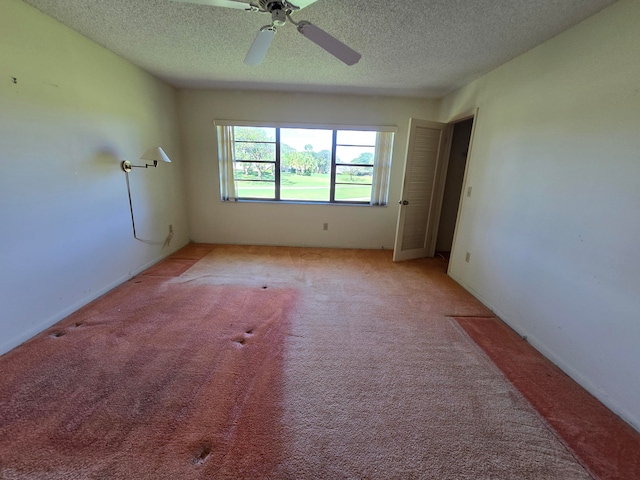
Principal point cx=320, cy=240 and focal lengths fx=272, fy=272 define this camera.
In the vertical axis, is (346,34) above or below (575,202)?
above

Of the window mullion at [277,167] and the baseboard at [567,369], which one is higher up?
the window mullion at [277,167]

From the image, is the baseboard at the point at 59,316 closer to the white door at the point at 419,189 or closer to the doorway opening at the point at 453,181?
the white door at the point at 419,189

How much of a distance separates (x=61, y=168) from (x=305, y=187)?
9.91 feet

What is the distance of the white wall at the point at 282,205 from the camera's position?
4133mm

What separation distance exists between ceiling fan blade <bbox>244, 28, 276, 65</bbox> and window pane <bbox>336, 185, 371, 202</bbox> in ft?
8.72

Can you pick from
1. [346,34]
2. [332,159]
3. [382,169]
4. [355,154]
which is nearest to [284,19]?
[346,34]

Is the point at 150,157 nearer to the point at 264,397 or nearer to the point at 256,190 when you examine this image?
the point at 256,190

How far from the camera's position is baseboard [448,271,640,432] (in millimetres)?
1580

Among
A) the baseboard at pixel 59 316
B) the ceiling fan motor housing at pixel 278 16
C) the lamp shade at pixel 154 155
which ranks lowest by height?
the baseboard at pixel 59 316

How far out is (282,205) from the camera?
455cm

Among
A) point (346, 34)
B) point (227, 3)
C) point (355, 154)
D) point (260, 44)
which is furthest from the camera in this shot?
point (355, 154)

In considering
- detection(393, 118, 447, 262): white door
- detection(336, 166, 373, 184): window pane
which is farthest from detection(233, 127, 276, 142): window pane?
detection(393, 118, 447, 262): white door

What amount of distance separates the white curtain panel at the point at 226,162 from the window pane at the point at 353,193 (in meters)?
1.74

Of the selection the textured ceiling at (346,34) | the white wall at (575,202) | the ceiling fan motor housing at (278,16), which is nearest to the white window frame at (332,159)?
the textured ceiling at (346,34)
